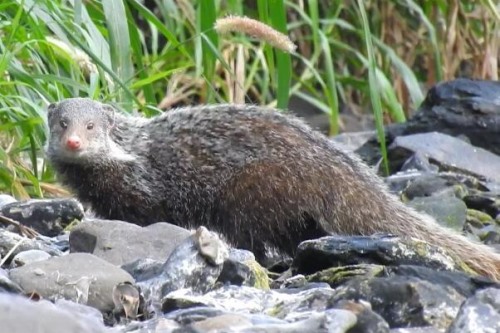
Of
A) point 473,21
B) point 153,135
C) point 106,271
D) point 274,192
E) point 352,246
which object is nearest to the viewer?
point 106,271

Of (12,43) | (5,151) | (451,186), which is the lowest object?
(451,186)

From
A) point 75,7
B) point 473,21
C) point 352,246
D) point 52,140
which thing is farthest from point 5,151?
point 473,21

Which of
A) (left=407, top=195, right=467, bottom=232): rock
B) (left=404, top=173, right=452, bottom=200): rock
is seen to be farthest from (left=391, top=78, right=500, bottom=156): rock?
(left=407, top=195, right=467, bottom=232): rock

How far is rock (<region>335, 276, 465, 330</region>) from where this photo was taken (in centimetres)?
317

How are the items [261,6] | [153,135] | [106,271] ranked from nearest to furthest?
1. [106,271]
2. [153,135]
3. [261,6]

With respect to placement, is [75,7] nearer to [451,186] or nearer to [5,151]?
[5,151]

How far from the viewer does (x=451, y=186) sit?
19.3 ft

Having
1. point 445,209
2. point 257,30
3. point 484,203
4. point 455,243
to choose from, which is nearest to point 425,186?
point 484,203

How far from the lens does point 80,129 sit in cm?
500

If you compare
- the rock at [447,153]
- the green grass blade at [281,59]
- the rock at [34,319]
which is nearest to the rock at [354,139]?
the rock at [447,153]

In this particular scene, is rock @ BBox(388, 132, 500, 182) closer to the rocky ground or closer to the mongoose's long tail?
the mongoose's long tail

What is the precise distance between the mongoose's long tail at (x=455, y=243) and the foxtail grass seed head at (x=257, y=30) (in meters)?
0.70

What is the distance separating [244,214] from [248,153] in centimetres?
23

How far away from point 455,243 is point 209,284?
4.32 ft
